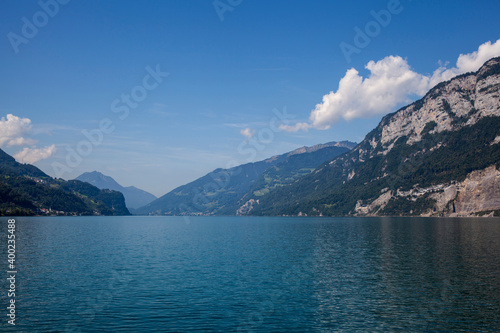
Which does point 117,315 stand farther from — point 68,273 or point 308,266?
point 308,266

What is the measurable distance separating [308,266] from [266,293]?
18980 mm

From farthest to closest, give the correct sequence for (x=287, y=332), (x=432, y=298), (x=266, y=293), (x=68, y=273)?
1. (x=68, y=273)
2. (x=266, y=293)
3. (x=432, y=298)
4. (x=287, y=332)

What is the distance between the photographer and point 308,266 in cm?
5634

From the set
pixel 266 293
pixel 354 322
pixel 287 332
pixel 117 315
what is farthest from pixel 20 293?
pixel 354 322

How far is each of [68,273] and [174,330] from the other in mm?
30477

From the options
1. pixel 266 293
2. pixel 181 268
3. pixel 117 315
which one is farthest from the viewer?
pixel 181 268

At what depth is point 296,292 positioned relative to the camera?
131ft

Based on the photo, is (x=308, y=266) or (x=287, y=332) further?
(x=308, y=266)

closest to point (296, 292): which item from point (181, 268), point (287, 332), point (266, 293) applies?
point (266, 293)

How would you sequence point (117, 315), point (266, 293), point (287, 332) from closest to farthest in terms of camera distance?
point (287, 332), point (117, 315), point (266, 293)

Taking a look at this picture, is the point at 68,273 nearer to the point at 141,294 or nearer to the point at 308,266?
the point at 141,294

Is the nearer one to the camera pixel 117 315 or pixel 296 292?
pixel 117 315

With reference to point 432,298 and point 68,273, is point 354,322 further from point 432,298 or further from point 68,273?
point 68,273

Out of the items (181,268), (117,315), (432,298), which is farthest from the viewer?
(181,268)
